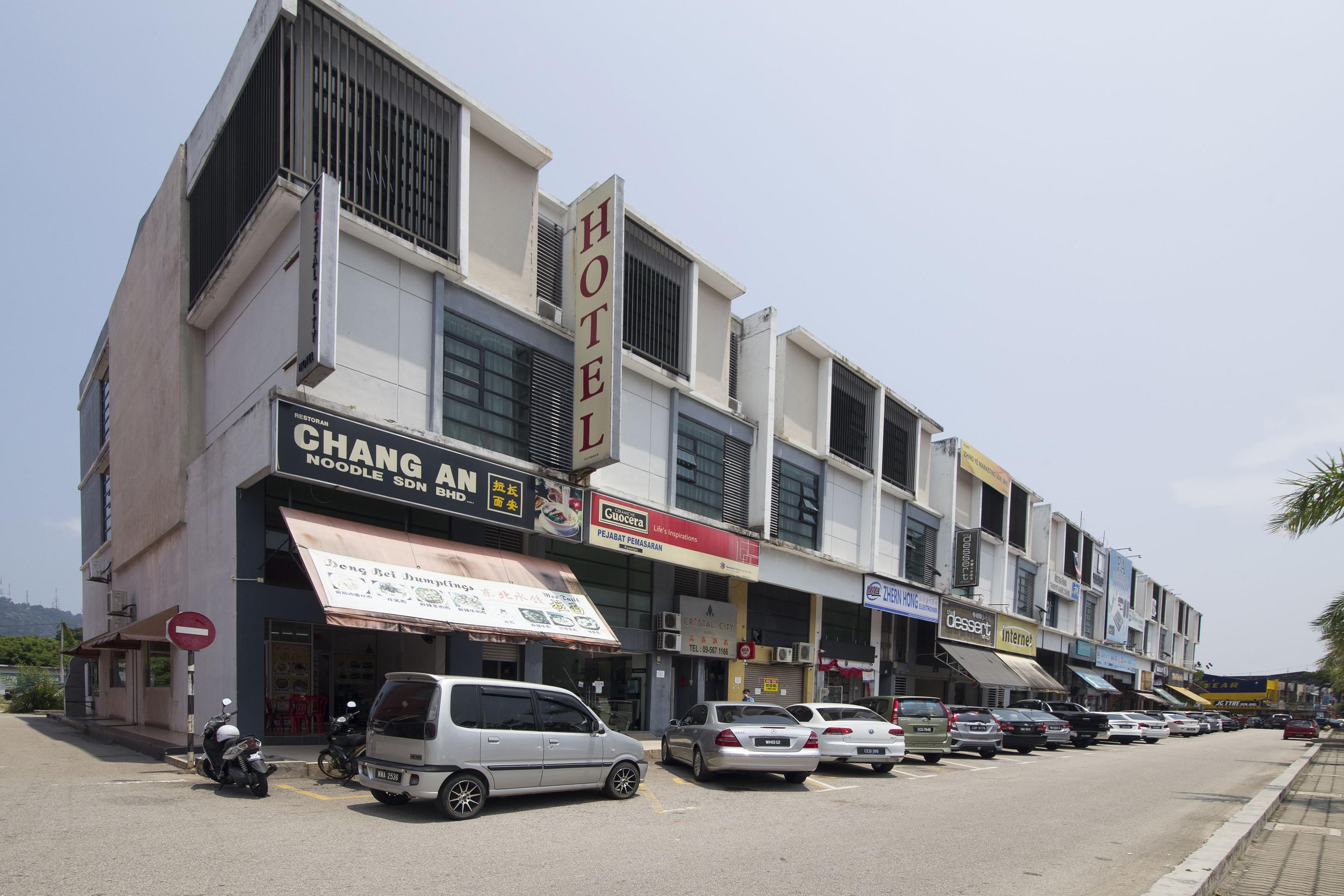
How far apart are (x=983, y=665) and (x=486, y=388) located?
29.2 meters

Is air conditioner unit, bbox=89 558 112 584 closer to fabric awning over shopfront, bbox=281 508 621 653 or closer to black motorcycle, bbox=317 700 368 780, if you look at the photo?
fabric awning over shopfront, bbox=281 508 621 653

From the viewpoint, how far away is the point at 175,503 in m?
18.9

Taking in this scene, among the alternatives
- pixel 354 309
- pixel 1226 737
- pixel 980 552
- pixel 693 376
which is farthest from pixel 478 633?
pixel 1226 737

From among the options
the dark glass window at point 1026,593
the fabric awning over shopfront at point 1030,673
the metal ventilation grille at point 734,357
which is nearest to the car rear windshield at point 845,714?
the metal ventilation grille at point 734,357

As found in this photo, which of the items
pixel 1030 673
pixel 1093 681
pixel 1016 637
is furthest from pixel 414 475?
pixel 1093 681

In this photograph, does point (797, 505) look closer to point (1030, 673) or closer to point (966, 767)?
point (966, 767)

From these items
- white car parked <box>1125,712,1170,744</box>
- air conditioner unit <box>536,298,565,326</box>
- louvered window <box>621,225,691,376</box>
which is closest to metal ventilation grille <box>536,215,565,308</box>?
air conditioner unit <box>536,298,565,326</box>

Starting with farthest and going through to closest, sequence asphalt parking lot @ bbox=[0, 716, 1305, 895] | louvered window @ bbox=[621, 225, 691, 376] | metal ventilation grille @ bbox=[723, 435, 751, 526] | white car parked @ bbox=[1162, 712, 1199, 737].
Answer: white car parked @ bbox=[1162, 712, 1199, 737] → metal ventilation grille @ bbox=[723, 435, 751, 526] → louvered window @ bbox=[621, 225, 691, 376] → asphalt parking lot @ bbox=[0, 716, 1305, 895]

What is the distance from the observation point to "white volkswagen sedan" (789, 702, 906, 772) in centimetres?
1669

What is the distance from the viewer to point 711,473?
24422mm

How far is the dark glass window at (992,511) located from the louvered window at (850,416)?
1325 centimetres

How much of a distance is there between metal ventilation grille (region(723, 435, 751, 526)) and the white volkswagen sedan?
8095 millimetres

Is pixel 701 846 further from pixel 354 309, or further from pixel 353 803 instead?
pixel 354 309

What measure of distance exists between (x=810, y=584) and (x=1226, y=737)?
110 feet
